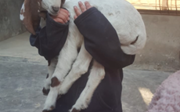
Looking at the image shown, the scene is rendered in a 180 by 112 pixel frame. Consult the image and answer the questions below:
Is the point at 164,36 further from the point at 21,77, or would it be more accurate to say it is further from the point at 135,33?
the point at 135,33

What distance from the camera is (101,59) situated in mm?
833

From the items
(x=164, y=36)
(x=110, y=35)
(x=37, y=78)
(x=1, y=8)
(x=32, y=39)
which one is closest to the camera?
(x=110, y=35)

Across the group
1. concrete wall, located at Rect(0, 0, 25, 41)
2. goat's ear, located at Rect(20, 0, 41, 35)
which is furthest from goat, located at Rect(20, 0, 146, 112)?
concrete wall, located at Rect(0, 0, 25, 41)

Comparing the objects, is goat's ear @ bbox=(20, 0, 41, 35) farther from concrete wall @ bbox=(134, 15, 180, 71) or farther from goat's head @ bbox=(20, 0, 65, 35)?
concrete wall @ bbox=(134, 15, 180, 71)

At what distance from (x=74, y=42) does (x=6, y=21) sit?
414 centimetres

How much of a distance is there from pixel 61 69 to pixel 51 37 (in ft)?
0.42

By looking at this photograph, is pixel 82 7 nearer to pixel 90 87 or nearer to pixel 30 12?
pixel 30 12

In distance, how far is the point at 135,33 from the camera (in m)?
0.88

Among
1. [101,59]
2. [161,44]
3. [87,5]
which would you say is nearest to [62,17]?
[87,5]

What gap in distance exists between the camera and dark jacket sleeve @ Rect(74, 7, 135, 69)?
800 millimetres

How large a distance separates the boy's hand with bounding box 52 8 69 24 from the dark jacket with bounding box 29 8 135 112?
0.04 metres

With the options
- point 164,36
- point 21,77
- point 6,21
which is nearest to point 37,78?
point 21,77

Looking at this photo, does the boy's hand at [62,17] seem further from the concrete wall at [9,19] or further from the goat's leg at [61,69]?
the concrete wall at [9,19]

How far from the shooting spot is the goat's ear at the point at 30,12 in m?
0.80
